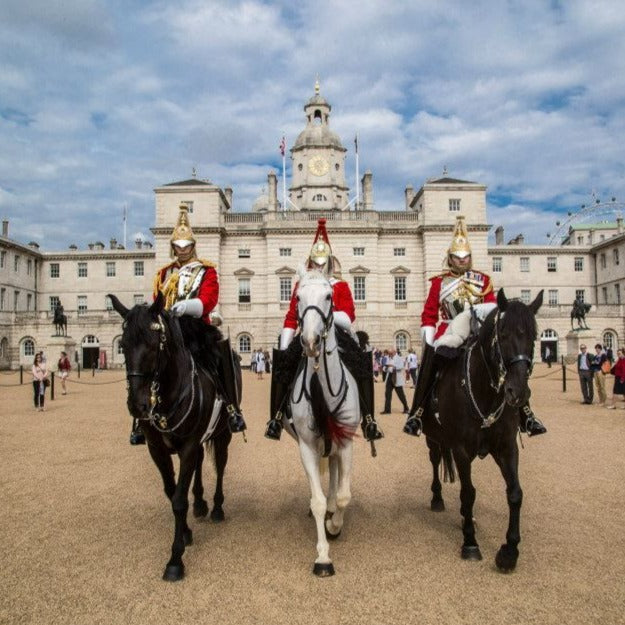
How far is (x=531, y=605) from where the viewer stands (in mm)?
4211

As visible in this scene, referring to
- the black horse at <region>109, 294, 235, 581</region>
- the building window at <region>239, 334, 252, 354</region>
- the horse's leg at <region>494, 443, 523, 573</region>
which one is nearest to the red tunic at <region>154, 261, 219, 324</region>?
the black horse at <region>109, 294, 235, 581</region>

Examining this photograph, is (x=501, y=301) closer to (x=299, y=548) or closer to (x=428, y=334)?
(x=428, y=334)

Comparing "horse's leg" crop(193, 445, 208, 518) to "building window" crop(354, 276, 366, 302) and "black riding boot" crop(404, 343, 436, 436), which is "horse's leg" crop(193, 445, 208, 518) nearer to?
"black riding boot" crop(404, 343, 436, 436)

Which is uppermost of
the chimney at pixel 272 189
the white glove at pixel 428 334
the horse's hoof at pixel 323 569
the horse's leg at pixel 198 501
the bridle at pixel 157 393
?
the chimney at pixel 272 189

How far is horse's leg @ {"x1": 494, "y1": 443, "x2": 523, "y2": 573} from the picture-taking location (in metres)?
4.81

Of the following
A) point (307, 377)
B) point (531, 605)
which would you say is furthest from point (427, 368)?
point (531, 605)

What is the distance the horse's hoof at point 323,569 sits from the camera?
4770 millimetres

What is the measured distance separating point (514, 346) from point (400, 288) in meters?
45.6

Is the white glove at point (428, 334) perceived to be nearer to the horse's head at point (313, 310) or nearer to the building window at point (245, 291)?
the horse's head at point (313, 310)

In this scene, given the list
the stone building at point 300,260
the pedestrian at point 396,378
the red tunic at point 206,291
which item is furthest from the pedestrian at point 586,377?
the stone building at point 300,260

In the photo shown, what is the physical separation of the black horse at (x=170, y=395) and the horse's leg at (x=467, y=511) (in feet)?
8.37

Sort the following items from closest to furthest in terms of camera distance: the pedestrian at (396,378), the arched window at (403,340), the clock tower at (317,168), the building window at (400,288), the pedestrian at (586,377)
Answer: the pedestrian at (396,378)
the pedestrian at (586,377)
the arched window at (403,340)
the building window at (400,288)
the clock tower at (317,168)

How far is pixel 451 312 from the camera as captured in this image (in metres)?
6.62

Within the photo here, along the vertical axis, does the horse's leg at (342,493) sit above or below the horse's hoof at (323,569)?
above
